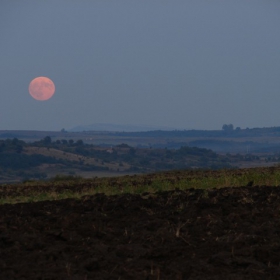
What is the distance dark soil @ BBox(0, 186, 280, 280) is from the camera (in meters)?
8.12

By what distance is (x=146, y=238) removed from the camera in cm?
1016

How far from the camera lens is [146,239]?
397 inches

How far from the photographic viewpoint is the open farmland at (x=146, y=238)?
8.13 m

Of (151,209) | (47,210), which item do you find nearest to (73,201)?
(47,210)

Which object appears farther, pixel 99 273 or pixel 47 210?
pixel 47 210

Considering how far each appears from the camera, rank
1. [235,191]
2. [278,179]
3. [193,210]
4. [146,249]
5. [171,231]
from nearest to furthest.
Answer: [146,249], [171,231], [193,210], [235,191], [278,179]

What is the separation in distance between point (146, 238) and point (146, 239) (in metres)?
0.06

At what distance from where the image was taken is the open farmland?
813 cm

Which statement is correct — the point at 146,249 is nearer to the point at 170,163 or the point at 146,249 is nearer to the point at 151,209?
the point at 151,209

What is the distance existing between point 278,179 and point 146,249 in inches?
472

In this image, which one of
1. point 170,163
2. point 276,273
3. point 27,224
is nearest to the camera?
point 276,273

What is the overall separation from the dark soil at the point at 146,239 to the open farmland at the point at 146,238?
0.04 feet

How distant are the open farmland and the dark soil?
1 cm

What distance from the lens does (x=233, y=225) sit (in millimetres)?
11141
